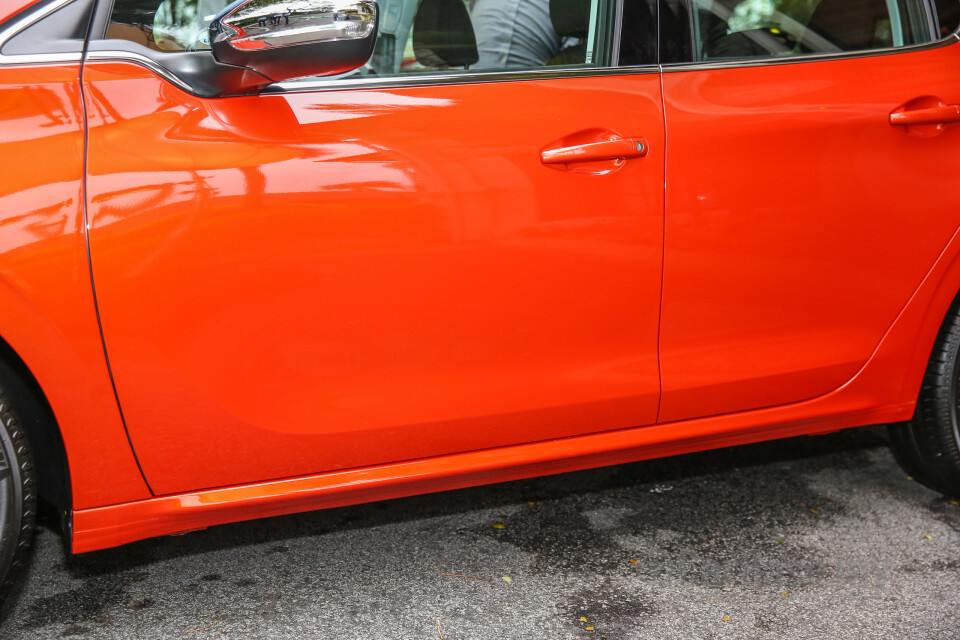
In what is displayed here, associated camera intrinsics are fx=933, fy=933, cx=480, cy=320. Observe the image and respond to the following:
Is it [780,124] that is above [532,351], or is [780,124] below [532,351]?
above

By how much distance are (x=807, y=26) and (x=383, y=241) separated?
3.82 feet

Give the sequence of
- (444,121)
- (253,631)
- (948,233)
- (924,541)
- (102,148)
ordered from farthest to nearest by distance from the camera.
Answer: (924,541)
(948,233)
(253,631)
(444,121)
(102,148)

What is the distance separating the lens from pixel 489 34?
200 cm

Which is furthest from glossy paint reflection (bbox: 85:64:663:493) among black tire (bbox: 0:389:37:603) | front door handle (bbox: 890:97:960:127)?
front door handle (bbox: 890:97:960:127)

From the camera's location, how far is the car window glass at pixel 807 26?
2072mm

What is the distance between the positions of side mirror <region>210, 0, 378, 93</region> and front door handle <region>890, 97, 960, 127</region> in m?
1.24

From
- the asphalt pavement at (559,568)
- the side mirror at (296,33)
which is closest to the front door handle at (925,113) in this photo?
the asphalt pavement at (559,568)

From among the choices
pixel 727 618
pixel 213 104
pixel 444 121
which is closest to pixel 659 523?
pixel 727 618

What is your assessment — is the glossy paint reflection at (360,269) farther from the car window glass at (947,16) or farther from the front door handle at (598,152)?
the car window glass at (947,16)

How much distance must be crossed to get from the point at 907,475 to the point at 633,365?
129cm

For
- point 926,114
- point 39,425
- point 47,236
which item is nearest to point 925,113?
point 926,114

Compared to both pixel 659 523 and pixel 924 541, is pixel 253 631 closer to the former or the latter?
pixel 659 523

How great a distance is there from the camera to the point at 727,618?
2.04m

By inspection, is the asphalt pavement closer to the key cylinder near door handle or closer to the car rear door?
the car rear door
